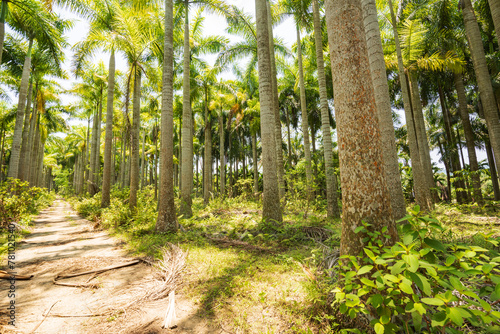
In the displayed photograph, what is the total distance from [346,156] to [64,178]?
218ft

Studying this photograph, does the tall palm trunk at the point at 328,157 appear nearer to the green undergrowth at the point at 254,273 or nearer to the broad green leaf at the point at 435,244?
the green undergrowth at the point at 254,273

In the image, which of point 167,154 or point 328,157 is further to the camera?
point 328,157

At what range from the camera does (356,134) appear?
8.38 feet

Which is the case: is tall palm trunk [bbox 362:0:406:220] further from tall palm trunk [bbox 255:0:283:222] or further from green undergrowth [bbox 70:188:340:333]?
tall palm trunk [bbox 255:0:283:222]

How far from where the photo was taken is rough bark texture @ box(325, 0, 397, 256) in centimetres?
246

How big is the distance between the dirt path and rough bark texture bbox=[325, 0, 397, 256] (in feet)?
7.13

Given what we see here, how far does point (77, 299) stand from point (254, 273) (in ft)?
9.24

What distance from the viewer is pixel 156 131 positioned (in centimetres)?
2339

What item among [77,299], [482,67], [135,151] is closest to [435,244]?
[77,299]

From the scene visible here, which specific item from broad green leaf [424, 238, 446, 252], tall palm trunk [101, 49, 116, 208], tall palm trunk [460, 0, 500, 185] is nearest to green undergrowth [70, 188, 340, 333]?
broad green leaf [424, 238, 446, 252]

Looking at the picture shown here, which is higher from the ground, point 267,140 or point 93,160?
point 93,160

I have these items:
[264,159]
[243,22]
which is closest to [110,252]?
[264,159]

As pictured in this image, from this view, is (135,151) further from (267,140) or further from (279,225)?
(279,225)

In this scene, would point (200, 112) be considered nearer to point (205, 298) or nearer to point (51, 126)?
point (51, 126)
